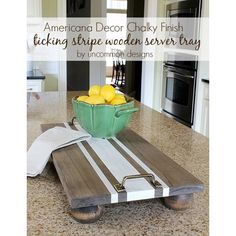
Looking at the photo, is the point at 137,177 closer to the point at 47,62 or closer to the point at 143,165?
the point at 143,165

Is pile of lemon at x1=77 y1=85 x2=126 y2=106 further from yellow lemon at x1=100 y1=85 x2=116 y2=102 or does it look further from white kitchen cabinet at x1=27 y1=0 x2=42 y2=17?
white kitchen cabinet at x1=27 y1=0 x2=42 y2=17

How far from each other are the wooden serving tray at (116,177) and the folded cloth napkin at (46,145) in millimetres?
23

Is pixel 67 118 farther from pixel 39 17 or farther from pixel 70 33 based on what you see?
pixel 70 33

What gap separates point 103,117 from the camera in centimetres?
98

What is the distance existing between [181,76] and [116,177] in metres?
2.72

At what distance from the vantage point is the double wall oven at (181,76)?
3096 millimetres

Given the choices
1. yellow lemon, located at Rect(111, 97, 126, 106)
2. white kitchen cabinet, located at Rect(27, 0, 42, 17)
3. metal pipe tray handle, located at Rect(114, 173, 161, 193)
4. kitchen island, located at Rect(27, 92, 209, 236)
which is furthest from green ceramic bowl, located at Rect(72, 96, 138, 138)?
white kitchen cabinet, located at Rect(27, 0, 42, 17)

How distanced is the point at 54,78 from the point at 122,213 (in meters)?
3.15

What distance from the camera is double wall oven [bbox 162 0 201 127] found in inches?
122

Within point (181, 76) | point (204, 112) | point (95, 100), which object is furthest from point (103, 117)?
point (181, 76)

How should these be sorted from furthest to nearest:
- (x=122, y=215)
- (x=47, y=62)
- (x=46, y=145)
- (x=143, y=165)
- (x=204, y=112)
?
(x=47, y=62) → (x=204, y=112) → (x=46, y=145) → (x=143, y=165) → (x=122, y=215)

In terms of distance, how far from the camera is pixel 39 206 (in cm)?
75

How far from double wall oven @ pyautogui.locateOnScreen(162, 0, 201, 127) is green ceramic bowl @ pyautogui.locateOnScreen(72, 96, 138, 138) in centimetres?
223

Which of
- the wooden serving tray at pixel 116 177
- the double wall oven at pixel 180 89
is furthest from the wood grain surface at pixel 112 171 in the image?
the double wall oven at pixel 180 89
